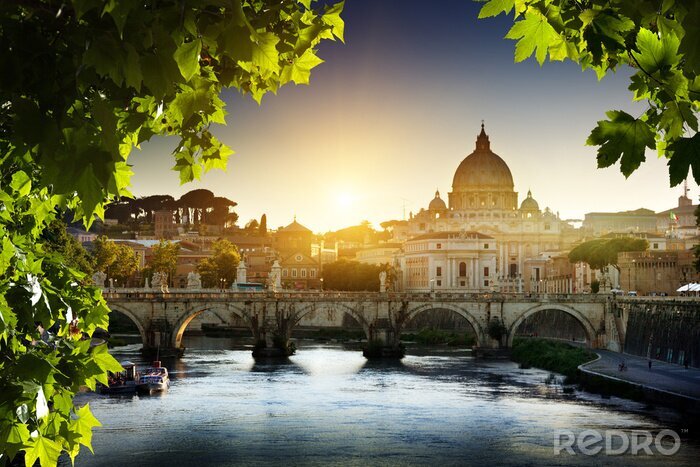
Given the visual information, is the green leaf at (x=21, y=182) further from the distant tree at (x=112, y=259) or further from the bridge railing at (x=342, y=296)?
the distant tree at (x=112, y=259)

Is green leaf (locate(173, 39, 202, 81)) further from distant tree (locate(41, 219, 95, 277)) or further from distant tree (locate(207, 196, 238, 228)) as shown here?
distant tree (locate(207, 196, 238, 228))

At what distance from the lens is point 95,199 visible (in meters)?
2.90

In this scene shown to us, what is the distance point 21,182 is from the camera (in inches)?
177

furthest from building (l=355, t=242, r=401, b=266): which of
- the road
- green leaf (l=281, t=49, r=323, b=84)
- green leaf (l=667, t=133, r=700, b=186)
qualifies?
green leaf (l=667, t=133, r=700, b=186)

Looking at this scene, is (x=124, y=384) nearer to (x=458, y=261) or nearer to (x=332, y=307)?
(x=332, y=307)

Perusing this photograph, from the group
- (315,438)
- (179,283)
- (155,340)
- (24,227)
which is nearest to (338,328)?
(155,340)

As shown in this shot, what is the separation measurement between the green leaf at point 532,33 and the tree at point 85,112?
0.88 meters

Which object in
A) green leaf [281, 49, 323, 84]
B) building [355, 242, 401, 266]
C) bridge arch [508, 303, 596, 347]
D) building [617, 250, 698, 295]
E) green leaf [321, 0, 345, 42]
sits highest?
building [355, 242, 401, 266]

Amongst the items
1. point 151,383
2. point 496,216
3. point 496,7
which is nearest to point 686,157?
point 496,7

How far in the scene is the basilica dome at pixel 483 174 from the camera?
13350cm

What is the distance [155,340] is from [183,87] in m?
50.9

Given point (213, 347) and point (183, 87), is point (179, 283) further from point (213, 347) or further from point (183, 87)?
point (183, 87)
